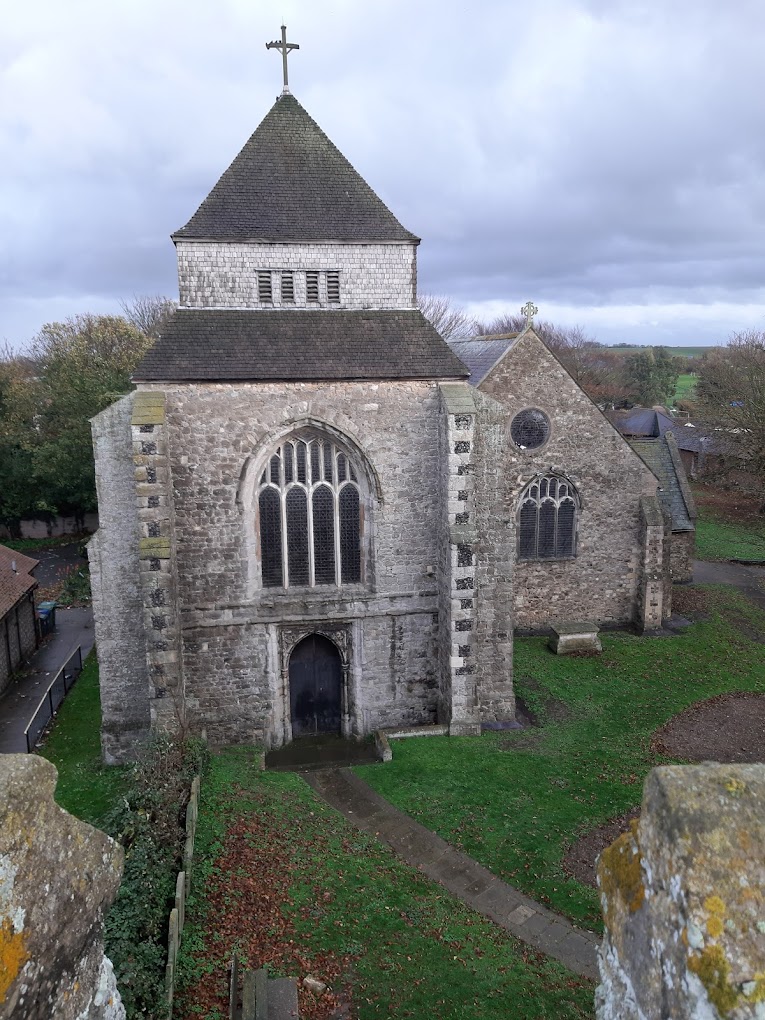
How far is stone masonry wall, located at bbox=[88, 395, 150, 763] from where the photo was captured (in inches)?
567

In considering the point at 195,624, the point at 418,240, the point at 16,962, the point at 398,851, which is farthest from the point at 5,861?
the point at 418,240

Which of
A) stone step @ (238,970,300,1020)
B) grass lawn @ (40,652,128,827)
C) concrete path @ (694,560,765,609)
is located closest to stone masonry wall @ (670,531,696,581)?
concrete path @ (694,560,765,609)

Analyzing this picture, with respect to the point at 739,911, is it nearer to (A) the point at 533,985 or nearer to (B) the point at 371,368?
(A) the point at 533,985

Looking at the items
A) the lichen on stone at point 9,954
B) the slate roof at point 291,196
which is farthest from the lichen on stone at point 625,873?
the slate roof at point 291,196

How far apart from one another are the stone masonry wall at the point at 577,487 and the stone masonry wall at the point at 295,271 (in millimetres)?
5977

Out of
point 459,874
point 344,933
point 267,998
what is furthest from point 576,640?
point 267,998

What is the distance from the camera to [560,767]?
14.2m

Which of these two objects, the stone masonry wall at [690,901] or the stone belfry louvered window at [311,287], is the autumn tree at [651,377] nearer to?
the stone belfry louvered window at [311,287]

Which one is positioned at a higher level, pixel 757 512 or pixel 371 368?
pixel 371 368

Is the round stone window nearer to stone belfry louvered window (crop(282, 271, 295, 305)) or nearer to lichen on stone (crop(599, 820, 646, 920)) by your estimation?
stone belfry louvered window (crop(282, 271, 295, 305))

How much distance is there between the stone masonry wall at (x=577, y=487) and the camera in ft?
68.9

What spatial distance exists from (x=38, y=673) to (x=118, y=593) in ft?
26.1

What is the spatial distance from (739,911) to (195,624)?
13226 millimetres

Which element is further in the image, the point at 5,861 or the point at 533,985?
the point at 533,985
